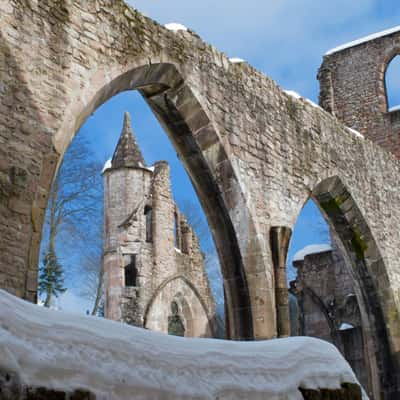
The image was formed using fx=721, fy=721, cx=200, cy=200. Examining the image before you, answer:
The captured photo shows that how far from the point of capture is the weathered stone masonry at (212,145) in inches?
212

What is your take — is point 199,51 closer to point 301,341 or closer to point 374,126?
point 301,341

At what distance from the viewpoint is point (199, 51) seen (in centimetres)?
785

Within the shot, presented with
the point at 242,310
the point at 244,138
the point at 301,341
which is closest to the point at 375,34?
the point at 244,138

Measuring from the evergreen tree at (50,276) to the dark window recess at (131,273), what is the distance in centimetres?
374

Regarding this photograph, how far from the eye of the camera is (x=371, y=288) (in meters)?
11.6

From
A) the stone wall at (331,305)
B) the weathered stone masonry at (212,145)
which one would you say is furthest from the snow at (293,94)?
the stone wall at (331,305)

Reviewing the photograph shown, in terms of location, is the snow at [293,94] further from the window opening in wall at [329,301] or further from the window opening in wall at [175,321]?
the window opening in wall at [175,321]

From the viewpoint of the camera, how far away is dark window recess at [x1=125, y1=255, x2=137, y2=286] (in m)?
20.2

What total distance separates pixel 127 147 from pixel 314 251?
8467 mm

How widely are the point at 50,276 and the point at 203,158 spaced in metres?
9.15

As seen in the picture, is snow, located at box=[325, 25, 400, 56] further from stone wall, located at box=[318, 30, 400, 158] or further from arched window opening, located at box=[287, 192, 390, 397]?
arched window opening, located at box=[287, 192, 390, 397]

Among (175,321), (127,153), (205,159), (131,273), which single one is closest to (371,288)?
(205,159)

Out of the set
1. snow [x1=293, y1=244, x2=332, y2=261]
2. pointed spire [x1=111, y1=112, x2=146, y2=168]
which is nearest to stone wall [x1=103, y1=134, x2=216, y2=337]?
pointed spire [x1=111, y1=112, x2=146, y2=168]

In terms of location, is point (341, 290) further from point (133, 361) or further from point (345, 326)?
point (133, 361)
